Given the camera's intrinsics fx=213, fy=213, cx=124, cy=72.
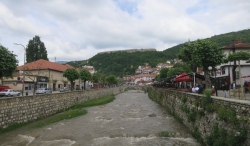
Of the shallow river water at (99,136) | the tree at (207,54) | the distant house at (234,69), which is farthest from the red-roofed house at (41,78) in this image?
the distant house at (234,69)

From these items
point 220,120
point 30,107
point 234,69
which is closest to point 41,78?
point 30,107

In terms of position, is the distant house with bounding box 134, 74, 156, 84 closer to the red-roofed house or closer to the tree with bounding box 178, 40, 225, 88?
the red-roofed house

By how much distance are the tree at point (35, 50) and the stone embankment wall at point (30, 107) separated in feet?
165

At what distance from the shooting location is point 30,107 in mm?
20672

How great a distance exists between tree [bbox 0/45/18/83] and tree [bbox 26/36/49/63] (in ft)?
167

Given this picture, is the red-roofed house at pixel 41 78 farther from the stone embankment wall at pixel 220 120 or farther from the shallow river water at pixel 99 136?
the stone embankment wall at pixel 220 120

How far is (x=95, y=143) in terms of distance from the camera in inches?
528

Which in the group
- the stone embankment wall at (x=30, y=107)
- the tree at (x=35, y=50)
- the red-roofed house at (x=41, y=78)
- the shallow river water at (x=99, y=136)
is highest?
the tree at (x=35, y=50)

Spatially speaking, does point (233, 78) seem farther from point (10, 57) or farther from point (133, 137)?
point (10, 57)

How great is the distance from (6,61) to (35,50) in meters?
53.8

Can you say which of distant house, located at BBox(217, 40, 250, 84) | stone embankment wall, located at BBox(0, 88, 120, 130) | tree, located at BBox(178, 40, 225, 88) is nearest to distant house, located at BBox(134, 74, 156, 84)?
distant house, located at BBox(217, 40, 250, 84)

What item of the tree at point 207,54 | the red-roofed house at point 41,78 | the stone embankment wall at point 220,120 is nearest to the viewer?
the stone embankment wall at point 220,120

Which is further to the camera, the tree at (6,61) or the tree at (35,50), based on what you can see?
the tree at (35,50)

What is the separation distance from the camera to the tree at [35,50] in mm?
75375
